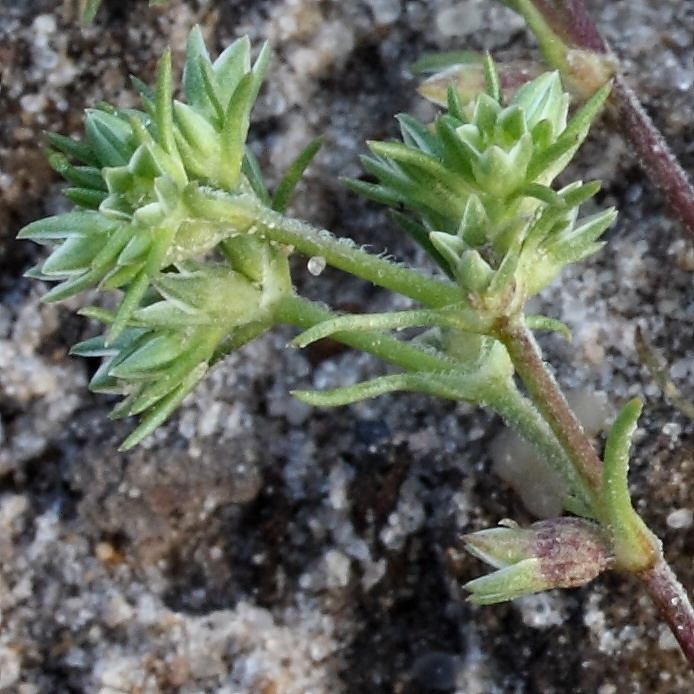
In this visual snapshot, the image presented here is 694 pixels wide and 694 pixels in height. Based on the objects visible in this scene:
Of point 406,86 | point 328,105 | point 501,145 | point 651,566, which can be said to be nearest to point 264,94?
point 328,105

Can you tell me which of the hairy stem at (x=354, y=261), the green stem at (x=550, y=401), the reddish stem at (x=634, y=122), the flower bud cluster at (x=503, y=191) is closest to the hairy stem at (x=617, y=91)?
the reddish stem at (x=634, y=122)

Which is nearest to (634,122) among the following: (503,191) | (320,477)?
(503,191)

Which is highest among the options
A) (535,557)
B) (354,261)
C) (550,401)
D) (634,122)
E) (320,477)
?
(354,261)

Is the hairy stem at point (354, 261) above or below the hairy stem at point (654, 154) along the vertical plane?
above

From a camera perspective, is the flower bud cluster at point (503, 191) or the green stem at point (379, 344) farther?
the green stem at point (379, 344)

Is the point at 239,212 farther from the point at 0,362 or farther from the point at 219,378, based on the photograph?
the point at 0,362

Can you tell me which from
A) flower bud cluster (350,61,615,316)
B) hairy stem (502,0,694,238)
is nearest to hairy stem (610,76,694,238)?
hairy stem (502,0,694,238)

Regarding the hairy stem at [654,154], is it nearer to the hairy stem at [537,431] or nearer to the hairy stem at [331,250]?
the hairy stem at [537,431]

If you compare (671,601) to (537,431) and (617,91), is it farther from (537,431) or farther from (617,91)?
(617,91)

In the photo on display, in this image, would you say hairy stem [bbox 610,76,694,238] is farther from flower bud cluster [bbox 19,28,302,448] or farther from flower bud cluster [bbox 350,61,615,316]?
flower bud cluster [bbox 19,28,302,448]
